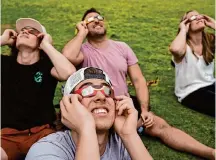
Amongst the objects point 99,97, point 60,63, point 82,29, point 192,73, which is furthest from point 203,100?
point 99,97

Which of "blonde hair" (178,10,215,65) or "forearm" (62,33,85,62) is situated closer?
"forearm" (62,33,85,62)

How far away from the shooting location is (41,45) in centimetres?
482

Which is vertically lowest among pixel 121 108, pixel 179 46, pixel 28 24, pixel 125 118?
pixel 179 46

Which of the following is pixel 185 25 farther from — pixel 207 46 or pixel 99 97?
pixel 99 97

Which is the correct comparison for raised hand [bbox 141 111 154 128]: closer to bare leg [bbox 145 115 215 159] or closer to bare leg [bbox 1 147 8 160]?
bare leg [bbox 145 115 215 159]

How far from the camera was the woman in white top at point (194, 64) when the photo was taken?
606cm

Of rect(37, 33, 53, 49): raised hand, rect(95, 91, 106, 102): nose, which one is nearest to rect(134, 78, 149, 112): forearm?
rect(37, 33, 53, 49): raised hand

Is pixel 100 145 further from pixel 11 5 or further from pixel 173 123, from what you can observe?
pixel 11 5

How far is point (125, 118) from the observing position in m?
3.28

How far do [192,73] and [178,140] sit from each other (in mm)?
1475

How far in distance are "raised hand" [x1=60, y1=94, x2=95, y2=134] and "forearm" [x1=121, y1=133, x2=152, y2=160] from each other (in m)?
0.33

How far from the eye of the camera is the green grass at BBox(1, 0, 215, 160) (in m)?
5.80

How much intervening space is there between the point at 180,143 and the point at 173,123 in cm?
86

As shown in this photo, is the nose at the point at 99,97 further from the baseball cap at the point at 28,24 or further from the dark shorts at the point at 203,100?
the dark shorts at the point at 203,100
